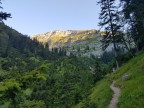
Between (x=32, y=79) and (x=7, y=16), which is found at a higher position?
(x=7, y=16)

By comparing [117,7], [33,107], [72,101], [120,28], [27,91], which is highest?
[117,7]

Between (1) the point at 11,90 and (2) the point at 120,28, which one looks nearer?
(1) the point at 11,90

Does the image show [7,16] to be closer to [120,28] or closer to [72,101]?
[72,101]

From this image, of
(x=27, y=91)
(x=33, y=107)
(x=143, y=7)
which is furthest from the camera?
(x=143, y=7)

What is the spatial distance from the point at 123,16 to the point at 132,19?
2177 mm

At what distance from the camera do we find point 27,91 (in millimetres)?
9062

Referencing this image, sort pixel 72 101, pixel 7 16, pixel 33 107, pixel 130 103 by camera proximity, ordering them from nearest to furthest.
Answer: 1. pixel 33 107
2. pixel 7 16
3. pixel 130 103
4. pixel 72 101

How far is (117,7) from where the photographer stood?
2181 inches

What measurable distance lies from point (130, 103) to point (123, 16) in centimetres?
3942

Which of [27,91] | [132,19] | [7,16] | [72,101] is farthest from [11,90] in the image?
[132,19]

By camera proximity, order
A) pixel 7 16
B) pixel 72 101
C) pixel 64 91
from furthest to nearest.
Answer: pixel 64 91 → pixel 72 101 → pixel 7 16

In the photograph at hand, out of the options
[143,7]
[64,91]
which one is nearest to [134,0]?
[143,7]

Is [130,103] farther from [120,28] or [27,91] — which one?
[120,28]

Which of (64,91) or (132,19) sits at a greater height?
(132,19)
